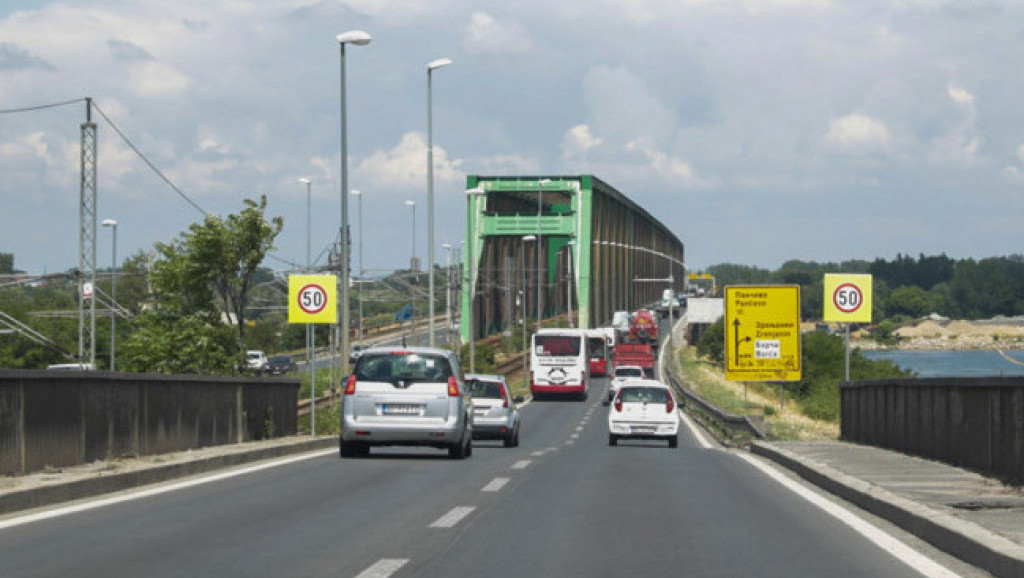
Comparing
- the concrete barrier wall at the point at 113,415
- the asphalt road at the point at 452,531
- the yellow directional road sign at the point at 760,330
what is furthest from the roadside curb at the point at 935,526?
the yellow directional road sign at the point at 760,330

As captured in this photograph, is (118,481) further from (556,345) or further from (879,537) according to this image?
(556,345)

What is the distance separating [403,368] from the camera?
21.2 metres

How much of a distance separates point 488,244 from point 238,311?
238 ft

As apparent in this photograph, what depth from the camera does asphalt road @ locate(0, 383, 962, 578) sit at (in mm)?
8984

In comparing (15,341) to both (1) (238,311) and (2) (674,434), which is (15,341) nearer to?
(1) (238,311)

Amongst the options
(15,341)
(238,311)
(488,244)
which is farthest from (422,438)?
(488,244)

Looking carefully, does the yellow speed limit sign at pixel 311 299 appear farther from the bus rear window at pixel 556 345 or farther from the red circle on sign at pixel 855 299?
the bus rear window at pixel 556 345

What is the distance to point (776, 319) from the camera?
36.4m

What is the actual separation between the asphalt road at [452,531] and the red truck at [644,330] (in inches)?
3923

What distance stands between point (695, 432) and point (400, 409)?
88.9ft

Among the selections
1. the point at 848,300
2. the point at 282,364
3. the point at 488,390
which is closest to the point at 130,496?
the point at 848,300

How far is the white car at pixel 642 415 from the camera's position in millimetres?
34625

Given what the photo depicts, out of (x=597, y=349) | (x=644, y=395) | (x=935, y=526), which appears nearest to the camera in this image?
(x=935, y=526)

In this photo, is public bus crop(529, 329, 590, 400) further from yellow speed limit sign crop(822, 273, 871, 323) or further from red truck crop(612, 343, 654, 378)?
yellow speed limit sign crop(822, 273, 871, 323)
